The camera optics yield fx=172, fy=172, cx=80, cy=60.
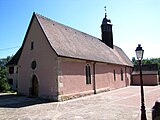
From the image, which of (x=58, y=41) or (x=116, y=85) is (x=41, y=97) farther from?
(x=116, y=85)

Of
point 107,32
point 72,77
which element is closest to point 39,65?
point 72,77

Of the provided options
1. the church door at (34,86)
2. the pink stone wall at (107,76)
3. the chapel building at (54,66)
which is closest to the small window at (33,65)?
the chapel building at (54,66)

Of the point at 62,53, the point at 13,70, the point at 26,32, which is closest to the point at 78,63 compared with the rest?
the point at 62,53

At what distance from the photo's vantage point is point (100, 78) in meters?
20.3

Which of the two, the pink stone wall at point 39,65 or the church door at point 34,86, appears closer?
the pink stone wall at point 39,65

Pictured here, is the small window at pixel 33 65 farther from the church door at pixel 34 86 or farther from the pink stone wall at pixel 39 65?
the church door at pixel 34 86

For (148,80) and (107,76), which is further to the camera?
(148,80)

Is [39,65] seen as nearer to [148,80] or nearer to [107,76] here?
[107,76]

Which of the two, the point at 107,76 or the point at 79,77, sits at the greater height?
the point at 79,77

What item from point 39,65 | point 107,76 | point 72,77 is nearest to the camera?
point 72,77

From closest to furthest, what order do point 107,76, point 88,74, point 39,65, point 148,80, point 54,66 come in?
point 54,66, point 39,65, point 88,74, point 107,76, point 148,80

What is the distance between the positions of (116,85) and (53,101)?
1294 cm

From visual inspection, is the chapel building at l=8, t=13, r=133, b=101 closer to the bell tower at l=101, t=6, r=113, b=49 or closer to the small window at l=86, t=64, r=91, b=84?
the small window at l=86, t=64, r=91, b=84

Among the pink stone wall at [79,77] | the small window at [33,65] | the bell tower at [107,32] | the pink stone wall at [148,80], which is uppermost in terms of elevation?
the bell tower at [107,32]
